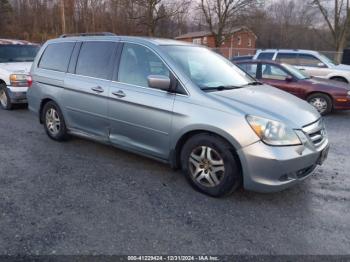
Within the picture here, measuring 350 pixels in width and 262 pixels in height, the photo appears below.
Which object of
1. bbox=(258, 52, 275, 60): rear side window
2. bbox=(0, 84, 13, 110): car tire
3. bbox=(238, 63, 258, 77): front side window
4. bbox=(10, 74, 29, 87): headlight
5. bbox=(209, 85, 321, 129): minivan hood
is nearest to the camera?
bbox=(209, 85, 321, 129): minivan hood

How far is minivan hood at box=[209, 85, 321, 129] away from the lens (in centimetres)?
318

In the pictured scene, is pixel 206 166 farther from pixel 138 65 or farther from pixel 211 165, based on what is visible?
pixel 138 65

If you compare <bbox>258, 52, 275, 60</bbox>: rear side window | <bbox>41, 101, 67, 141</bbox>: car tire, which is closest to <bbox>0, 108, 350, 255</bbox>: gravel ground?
<bbox>41, 101, 67, 141</bbox>: car tire

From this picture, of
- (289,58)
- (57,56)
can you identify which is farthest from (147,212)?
(289,58)

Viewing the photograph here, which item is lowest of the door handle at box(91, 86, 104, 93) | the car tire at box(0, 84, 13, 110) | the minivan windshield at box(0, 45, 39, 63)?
the car tire at box(0, 84, 13, 110)

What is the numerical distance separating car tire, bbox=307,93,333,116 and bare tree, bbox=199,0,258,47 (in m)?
22.5

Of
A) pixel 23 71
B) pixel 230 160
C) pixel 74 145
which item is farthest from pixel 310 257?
pixel 23 71

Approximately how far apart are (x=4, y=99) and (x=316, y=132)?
25.4 feet

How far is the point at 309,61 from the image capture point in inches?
431

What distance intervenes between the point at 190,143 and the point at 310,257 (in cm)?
Answer: 164

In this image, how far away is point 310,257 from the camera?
2.50 m

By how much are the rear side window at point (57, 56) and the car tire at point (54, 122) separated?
2.09ft

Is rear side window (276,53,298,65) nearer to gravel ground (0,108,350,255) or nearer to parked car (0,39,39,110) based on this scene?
gravel ground (0,108,350,255)

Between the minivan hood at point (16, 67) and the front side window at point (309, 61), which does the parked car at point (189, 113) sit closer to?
the minivan hood at point (16, 67)
